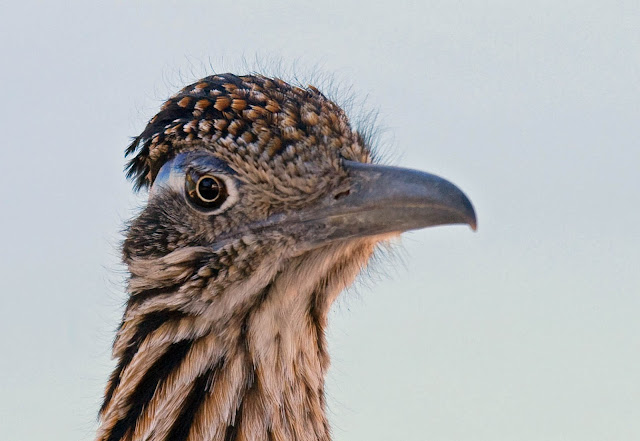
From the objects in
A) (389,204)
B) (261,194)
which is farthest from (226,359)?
(389,204)

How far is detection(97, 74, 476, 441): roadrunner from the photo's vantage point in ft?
15.6

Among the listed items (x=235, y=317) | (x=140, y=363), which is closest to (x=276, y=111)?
(x=235, y=317)

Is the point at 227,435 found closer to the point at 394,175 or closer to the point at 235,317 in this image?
the point at 235,317

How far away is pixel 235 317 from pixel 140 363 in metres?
0.52

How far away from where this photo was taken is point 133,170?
5.49 m

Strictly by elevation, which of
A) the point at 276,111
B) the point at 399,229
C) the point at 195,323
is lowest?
the point at 195,323

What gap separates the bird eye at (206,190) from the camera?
4.86m

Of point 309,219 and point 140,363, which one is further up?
point 309,219

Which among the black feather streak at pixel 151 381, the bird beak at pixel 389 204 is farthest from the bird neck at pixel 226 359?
the bird beak at pixel 389 204

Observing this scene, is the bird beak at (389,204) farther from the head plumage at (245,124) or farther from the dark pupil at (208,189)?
the dark pupil at (208,189)

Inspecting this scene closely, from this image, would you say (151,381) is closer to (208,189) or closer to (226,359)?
(226,359)

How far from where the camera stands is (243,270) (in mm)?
4762

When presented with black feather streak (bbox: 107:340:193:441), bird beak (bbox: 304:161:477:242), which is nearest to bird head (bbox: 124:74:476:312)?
bird beak (bbox: 304:161:477:242)

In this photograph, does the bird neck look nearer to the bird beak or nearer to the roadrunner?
the roadrunner
